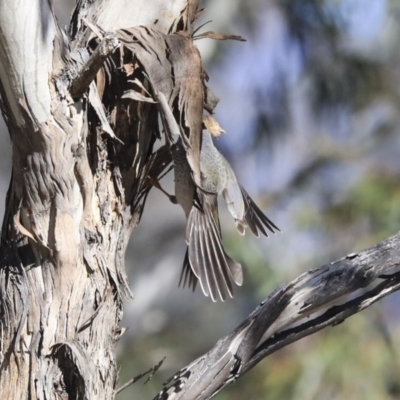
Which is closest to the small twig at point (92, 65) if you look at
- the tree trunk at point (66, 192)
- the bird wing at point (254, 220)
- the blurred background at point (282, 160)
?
the tree trunk at point (66, 192)

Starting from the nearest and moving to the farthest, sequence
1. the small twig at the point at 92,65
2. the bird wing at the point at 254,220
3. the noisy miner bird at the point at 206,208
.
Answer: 1. the small twig at the point at 92,65
2. the noisy miner bird at the point at 206,208
3. the bird wing at the point at 254,220

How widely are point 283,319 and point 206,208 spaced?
21cm

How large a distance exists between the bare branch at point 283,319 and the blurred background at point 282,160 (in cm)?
238

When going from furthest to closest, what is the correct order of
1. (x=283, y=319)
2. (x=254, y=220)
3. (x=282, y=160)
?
(x=282, y=160) → (x=254, y=220) → (x=283, y=319)

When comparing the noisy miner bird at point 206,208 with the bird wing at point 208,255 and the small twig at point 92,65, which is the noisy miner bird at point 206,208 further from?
the small twig at point 92,65

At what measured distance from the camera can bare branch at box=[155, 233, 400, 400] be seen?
1.15m

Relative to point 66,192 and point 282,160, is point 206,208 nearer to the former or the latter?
point 66,192

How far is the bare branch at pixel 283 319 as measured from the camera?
1150 millimetres

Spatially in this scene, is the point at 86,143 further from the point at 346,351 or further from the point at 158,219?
the point at 158,219

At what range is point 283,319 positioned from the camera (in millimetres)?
1176

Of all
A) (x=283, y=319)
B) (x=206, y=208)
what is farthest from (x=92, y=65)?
(x=283, y=319)

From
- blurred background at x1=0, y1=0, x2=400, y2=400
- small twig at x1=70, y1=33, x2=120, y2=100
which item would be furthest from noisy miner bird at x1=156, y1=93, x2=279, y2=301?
blurred background at x1=0, y1=0, x2=400, y2=400

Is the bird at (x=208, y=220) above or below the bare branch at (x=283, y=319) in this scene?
above

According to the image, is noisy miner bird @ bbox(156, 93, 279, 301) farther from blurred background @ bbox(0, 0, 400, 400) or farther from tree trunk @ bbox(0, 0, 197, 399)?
blurred background @ bbox(0, 0, 400, 400)
